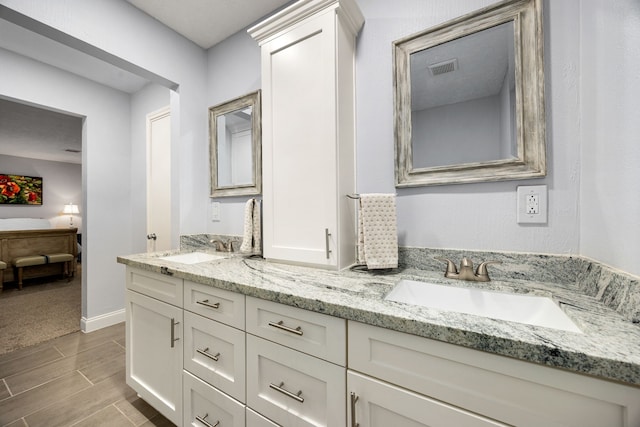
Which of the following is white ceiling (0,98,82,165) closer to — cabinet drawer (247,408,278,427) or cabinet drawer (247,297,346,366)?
cabinet drawer (247,297,346,366)

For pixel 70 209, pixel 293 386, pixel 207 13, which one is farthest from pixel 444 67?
pixel 70 209

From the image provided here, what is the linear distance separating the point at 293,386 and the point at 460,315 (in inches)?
24.0

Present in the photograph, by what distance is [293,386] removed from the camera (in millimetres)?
909

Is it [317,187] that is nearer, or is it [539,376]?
[539,376]

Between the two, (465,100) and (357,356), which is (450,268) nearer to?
(357,356)

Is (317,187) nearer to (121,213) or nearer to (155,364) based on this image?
(155,364)

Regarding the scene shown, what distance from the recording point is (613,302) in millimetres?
718

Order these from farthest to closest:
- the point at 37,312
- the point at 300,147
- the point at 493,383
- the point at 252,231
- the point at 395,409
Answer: the point at 37,312 → the point at 252,231 → the point at 300,147 → the point at 395,409 → the point at 493,383

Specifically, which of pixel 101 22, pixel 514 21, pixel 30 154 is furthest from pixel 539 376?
pixel 30 154

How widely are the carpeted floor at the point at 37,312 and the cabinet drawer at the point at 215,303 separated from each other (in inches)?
91.1

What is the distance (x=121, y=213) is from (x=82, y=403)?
6.13ft

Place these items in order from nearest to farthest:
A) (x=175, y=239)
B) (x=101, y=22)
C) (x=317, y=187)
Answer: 1. (x=317, y=187)
2. (x=101, y=22)
3. (x=175, y=239)

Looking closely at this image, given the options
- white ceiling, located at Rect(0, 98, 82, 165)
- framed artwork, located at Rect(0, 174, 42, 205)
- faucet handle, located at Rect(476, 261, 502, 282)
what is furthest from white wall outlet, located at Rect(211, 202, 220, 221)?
framed artwork, located at Rect(0, 174, 42, 205)

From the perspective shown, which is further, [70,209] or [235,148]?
[70,209]
